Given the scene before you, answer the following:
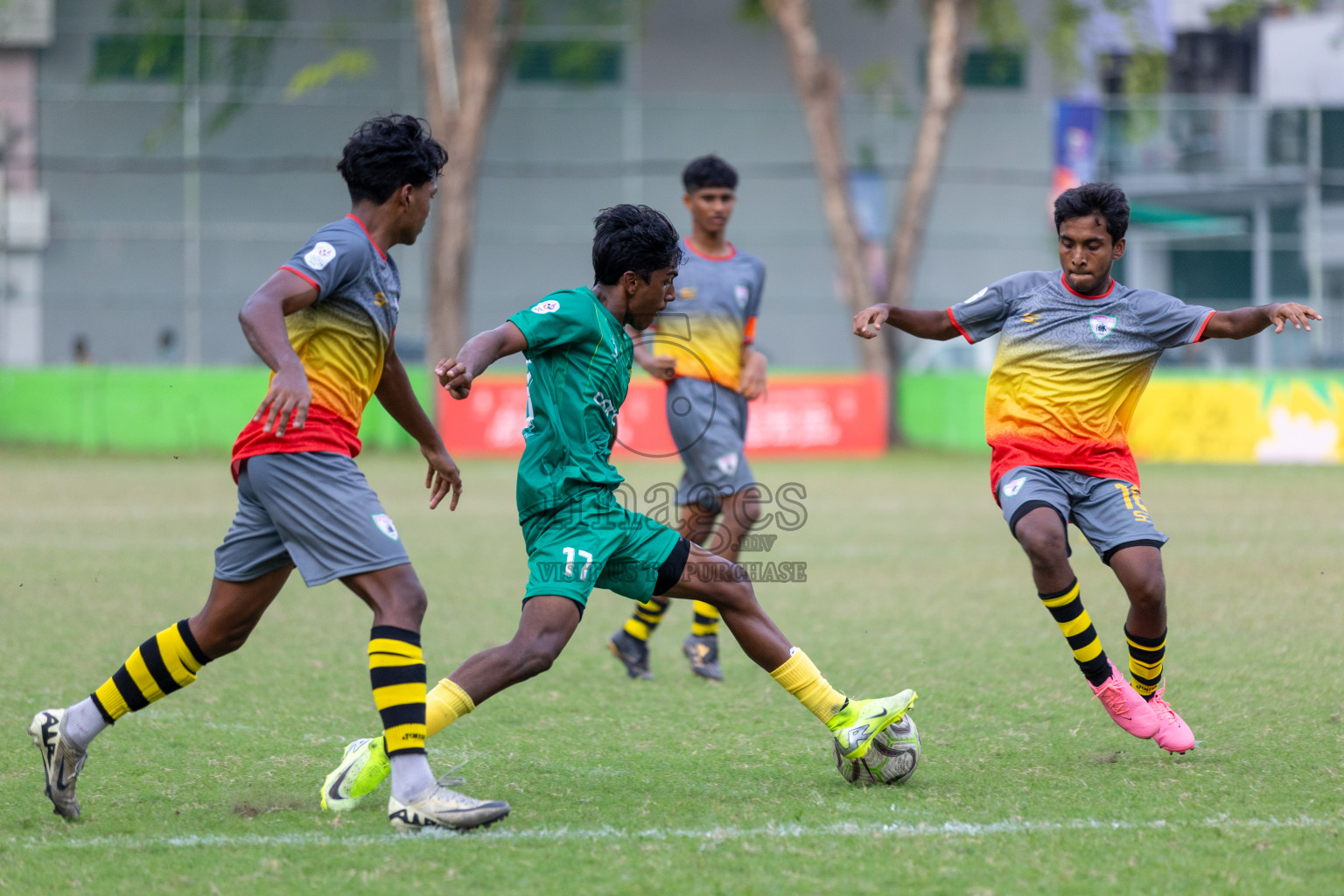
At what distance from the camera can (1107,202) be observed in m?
4.99

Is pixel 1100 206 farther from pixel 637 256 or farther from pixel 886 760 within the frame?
pixel 886 760

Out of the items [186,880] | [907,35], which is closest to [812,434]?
[907,35]

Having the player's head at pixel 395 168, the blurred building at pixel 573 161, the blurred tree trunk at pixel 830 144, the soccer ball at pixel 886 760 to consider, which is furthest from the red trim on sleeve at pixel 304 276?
the blurred building at pixel 573 161

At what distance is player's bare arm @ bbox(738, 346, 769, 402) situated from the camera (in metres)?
6.69

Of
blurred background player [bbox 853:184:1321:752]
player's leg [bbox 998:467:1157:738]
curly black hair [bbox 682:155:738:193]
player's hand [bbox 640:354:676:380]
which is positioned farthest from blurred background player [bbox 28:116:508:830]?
curly black hair [bbox 682:155:738:193]

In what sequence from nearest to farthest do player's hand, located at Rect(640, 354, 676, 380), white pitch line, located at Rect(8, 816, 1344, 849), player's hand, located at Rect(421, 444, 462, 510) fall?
white pitch line, located at Rect(8, 816, 1344, 849) → player's hand, located at Rect(421, 444, 462, 510) → player's hand, located at Rect(640, 354, 676, 380)

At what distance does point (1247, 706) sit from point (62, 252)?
25.4 m

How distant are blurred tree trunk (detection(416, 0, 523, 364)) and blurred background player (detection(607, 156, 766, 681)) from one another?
16.3 m

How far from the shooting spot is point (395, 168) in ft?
13.4

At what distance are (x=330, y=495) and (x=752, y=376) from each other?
3.15 meters

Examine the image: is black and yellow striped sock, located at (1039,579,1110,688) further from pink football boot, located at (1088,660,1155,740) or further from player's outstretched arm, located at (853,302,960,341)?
player's outstretched arm, located at (853,302,960,341)

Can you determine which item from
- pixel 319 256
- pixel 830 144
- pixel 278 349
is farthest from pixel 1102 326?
pixel 830 144

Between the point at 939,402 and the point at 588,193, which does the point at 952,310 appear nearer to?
the point at 939,402

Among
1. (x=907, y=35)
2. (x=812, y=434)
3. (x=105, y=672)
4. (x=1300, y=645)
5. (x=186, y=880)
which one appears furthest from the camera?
(x=907, y=35)
